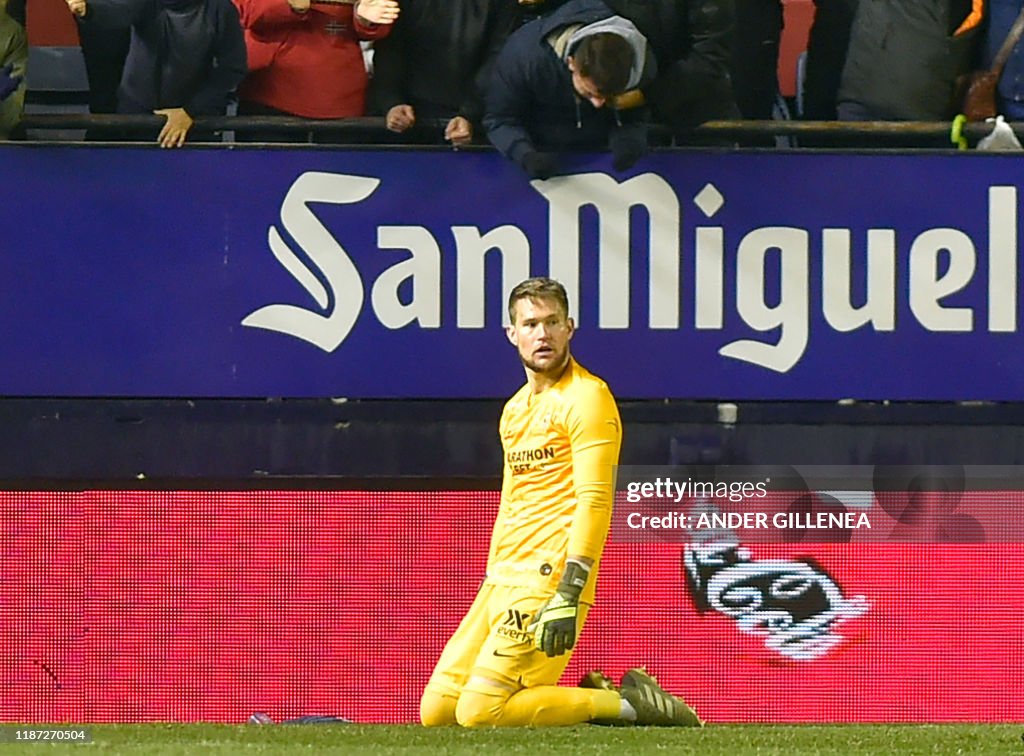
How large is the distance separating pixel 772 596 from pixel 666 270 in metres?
1.38

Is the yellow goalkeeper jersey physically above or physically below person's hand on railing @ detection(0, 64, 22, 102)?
below

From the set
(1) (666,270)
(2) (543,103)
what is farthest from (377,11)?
(1) (666,270)

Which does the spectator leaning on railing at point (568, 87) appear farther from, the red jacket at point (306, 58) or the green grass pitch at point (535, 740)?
the green grass pitch at point (535, 740)

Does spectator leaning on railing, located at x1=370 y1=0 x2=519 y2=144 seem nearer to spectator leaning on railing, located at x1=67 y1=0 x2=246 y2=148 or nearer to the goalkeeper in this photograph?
spectator leaning on railing, located at x1=67 y1=0 x2=246 y2=148

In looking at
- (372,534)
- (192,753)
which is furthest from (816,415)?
(192,753)

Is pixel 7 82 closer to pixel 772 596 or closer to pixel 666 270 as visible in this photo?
pixel 666 270

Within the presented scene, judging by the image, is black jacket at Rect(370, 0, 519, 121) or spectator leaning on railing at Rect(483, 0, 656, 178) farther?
black jacket at Rect(370, 0, 519, 121)

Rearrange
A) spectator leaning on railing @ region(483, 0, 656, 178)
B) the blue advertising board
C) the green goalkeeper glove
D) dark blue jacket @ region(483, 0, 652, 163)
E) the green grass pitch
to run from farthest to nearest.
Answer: the blue advertising board < dark blue jacket @ region(483, 0, 652, 163) < spectator leaning on railing @ region(483, 0, 656, 178) < the green goalkeeper glove < the green grass pitch

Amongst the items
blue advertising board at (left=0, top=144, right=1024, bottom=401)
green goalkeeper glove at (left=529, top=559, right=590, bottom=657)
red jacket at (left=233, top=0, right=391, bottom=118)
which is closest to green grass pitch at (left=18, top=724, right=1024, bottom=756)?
green goalkeeper glove at (left=529, top=559, right=590, bottom=657)

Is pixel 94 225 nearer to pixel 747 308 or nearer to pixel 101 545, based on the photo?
pixel 101 545

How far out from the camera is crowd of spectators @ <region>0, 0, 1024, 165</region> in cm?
850

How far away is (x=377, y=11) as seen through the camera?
27.8 feet

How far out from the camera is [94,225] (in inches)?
345

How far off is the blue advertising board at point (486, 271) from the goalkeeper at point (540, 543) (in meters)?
1.32
